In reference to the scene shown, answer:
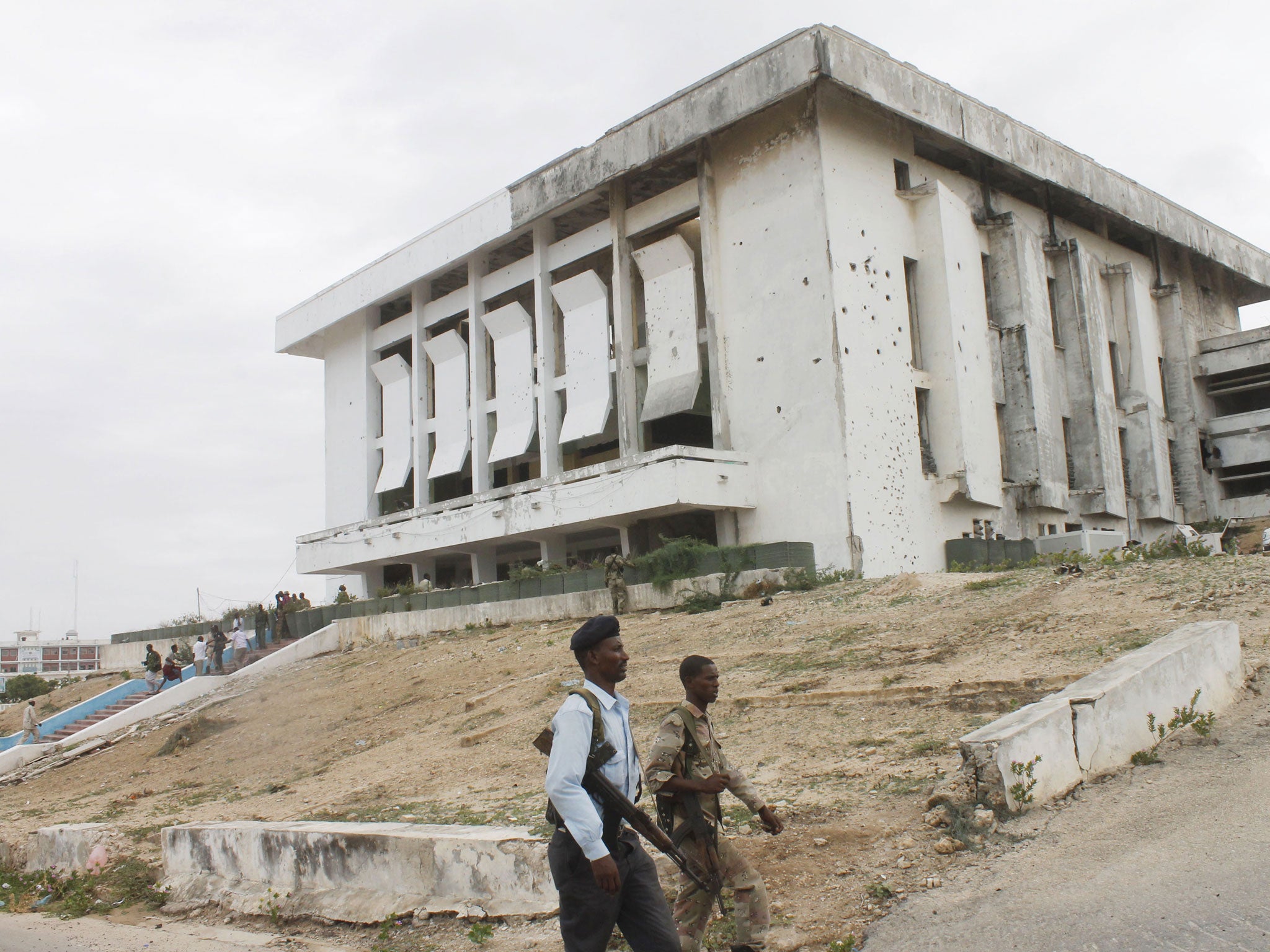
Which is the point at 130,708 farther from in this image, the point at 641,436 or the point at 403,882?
the point at 403,882

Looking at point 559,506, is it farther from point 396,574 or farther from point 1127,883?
point 1127,883

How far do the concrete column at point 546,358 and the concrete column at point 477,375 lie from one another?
240cm

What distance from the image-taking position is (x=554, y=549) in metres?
29.5

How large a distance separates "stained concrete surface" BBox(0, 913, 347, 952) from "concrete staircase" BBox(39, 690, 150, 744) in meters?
16.1

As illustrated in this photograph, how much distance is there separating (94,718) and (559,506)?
1167 cm

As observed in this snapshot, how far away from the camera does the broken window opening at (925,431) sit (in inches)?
1016

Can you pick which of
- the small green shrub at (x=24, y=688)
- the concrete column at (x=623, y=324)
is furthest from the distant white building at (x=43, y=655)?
the concrete column at (x=623, y=324)

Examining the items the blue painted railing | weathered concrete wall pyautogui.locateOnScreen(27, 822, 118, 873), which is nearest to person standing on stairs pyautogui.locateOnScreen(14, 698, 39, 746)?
the blue painted railing

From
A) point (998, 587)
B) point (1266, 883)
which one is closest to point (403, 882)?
point (1266, 883)

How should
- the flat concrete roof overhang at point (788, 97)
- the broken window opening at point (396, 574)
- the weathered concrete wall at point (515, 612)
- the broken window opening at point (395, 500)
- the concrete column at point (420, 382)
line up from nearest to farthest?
the weathered concrete wall at point (515, 612), the flat concrete roof overhang at point (788, 97), the concrete column at point (420, 382), the broken window opening at point (396, 574), the broken window opening at point (395, 500)

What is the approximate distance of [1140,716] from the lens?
23.0 ft

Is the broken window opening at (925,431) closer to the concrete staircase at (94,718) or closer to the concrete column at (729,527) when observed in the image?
the concrete column at (729,527)

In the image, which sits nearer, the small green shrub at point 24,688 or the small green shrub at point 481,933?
the small green shrub at point 481,933

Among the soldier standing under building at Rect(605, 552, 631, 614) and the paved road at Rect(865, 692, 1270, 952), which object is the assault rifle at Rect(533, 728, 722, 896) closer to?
the paved road at Rect(865, 692, 1270, 952)
